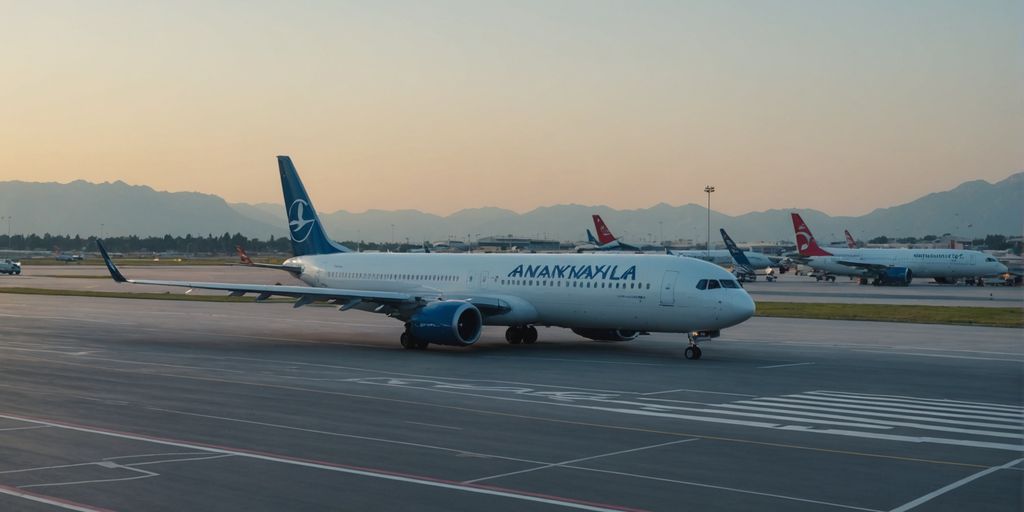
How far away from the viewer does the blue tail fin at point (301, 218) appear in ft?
163

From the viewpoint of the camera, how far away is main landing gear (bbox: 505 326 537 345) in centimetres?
4128

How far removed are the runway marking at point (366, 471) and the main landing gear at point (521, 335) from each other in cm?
2257

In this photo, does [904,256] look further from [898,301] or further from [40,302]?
[40,302]

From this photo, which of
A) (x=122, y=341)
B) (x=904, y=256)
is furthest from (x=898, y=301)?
(x=122, y=341)

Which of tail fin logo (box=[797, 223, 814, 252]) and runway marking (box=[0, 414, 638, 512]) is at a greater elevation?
tail fin logo (box=[797, 223, 814, 252])

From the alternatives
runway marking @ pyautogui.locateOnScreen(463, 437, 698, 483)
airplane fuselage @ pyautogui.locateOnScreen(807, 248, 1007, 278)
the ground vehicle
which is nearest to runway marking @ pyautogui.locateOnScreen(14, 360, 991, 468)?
runway marking @ pyautogui.locateOnScreen(463, 437, 698, 483)

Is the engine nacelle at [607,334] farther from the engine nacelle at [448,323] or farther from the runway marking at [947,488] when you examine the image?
the runway marking at [947,488]

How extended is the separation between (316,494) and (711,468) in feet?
21.3

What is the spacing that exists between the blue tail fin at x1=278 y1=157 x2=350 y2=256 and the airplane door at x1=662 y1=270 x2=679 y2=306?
20.2 meters

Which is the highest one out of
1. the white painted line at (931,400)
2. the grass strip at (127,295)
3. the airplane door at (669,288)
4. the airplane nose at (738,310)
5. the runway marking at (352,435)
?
the airplane door at (669,288)

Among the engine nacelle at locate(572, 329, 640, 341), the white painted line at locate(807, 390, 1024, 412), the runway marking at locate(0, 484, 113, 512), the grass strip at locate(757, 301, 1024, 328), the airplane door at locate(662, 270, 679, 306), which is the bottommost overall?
the runway marking at locate(0, 484, 113, 512)

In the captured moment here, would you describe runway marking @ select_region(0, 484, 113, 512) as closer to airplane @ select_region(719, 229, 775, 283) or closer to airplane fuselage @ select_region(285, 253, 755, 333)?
airplane fuselage @ select_region(285, 253, 755, 333)

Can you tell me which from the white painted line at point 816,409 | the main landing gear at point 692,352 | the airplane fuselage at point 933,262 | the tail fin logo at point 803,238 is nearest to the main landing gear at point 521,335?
the main landing gear at point 692,352

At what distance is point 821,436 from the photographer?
64.9 ft
